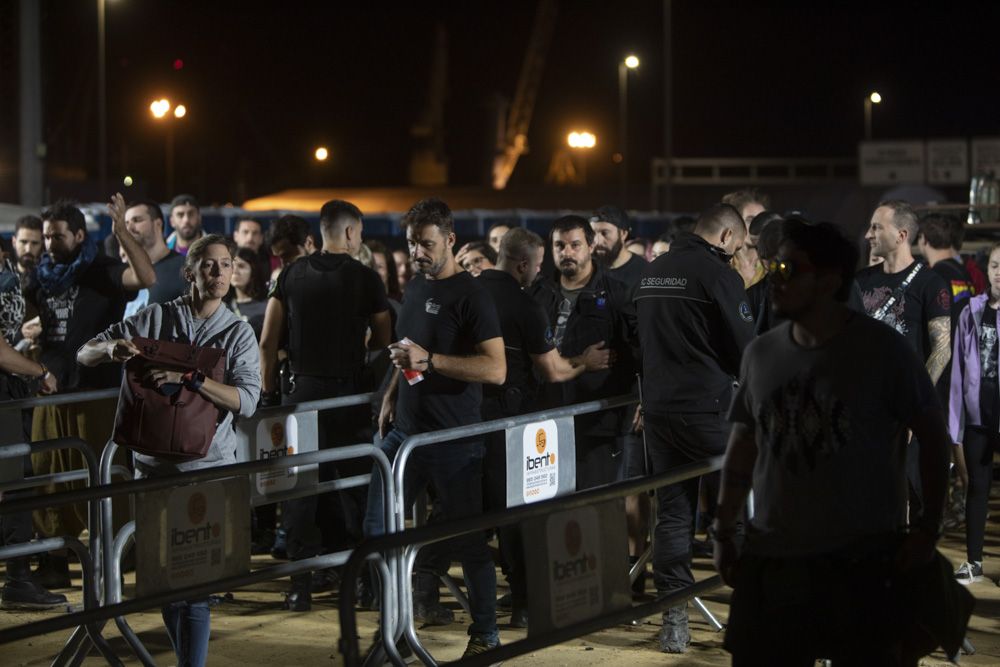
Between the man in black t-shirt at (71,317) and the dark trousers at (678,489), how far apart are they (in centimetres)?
335

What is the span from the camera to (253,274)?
1019cm

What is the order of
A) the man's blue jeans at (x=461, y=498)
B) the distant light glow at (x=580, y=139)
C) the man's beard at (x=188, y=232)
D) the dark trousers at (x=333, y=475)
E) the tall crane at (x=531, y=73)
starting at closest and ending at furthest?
the man's blue jeans at (x=461, y=498) → the dark trousers at (x=333, y=475) → the man's beard at (x=188, y=232) → the distant light glow at (x=580, y=139) → the tall crane at (x=531, y=73)

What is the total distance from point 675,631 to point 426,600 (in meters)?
1.35

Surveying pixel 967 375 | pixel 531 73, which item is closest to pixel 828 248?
pixel 967 375

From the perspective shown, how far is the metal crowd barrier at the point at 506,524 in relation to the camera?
3855 millimetres

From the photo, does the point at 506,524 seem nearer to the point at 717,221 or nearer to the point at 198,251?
the point at 198,251

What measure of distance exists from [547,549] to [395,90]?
8817cm

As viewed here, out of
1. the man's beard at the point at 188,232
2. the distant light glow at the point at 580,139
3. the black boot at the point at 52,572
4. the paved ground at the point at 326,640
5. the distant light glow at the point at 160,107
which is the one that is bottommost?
the paved ground at the point at 326,640

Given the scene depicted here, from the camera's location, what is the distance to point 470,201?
56656mm

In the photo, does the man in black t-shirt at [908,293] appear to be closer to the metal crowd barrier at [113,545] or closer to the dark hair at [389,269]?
the metal crowd barrier at [113,545]

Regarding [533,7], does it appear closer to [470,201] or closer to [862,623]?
[470,201]

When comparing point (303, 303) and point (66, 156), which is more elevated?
point (66, 156)

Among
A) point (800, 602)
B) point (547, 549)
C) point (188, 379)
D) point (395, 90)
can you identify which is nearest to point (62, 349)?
point (188, 379)

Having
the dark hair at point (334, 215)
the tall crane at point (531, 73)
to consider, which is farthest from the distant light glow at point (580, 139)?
the dark hair at point (334, 215)
